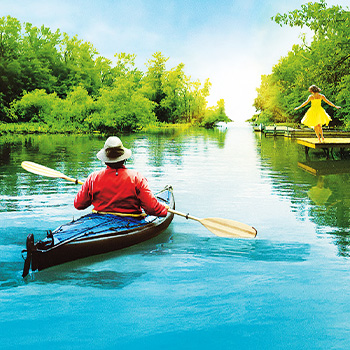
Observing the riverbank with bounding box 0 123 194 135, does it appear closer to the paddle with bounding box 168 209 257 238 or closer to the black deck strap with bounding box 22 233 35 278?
the paddle with bounding box 168 209 257 238

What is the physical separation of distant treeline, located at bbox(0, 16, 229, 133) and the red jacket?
133 ft

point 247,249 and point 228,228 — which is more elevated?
point 228,228

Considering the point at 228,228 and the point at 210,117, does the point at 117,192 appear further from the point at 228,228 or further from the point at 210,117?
the point at 210,117

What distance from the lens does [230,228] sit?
6629 millimetres

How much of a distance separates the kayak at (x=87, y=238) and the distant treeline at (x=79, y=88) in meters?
40.5

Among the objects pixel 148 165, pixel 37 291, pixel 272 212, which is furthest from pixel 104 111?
pixel 37 291

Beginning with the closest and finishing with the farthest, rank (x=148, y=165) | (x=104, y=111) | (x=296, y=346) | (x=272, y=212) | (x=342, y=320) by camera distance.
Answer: (x=296, y=346) → (x=342, y=320) → (x=272, y=212) → (x=148, y=165) → (x=104, y=111)

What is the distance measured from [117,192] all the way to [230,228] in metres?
1.78

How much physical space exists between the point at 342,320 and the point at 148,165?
13.4m

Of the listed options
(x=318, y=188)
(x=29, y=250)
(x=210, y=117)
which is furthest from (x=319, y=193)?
(x=210, y=117)

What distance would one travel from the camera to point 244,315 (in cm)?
442

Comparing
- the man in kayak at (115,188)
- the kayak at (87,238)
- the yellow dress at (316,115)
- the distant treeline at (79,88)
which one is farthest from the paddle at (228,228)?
the distant treeline at (79,88)

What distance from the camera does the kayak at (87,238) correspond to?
16.8 feet

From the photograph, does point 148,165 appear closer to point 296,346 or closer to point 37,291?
point 37,291
